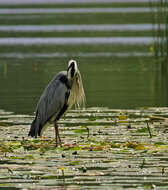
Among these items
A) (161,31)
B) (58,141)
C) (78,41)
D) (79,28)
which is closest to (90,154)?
(58,141)

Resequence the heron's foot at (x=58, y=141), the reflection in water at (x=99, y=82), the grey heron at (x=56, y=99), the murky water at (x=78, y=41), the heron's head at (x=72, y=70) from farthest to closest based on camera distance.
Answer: the murky water at (x=78, y=41)
the reflection in water at (x=99, y=82)
the grey heron at (x=56, y=99)
the heron's head at (x=72, y=70)
the heron's foot at (x=58, y=141)

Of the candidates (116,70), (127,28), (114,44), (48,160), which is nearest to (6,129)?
(48,160)

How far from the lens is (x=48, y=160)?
9.34 m

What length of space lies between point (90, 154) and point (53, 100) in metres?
1.44

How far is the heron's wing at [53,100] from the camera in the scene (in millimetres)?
10836

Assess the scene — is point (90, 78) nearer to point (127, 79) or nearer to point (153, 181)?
point (127, 79)

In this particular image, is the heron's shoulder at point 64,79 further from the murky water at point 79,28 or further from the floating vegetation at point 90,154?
the murky water at point 79,28

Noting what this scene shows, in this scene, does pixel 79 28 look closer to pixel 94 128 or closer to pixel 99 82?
pixel 99 82

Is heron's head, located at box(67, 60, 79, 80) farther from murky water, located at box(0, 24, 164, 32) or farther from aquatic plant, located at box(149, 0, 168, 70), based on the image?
murky water, located at box(0, 24, 164, 32)

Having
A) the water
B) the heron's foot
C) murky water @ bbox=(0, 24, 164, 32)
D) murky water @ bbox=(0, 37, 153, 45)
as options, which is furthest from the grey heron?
murky water @ bbox=(0, 24, 164, 32)

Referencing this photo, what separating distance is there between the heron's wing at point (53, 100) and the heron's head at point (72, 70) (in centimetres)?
18

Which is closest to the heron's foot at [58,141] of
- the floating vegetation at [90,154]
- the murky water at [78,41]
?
the floating vegetation at [90,154]

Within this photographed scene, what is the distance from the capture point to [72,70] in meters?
10.7

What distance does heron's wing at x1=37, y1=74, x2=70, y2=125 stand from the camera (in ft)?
35.6
